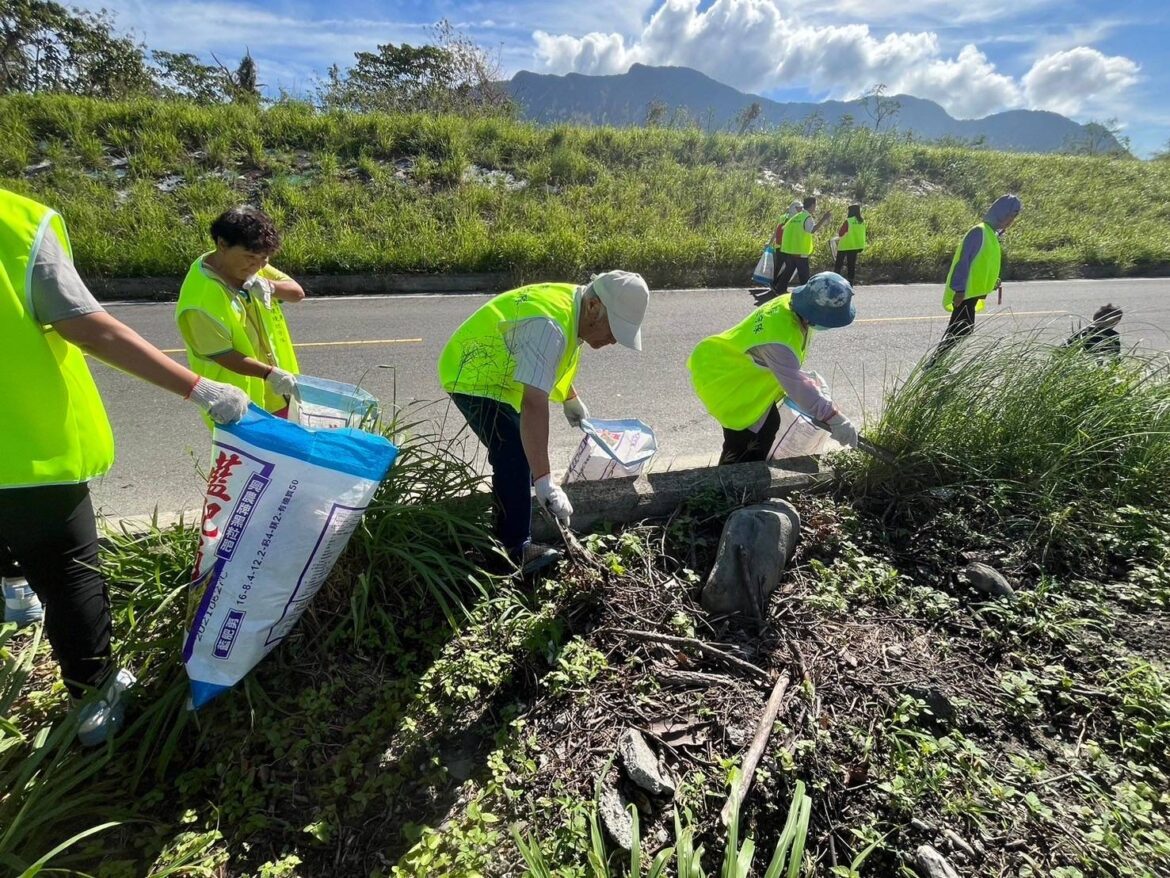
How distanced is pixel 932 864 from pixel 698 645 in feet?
2.65

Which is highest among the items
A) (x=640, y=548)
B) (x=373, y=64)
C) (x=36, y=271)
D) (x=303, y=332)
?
(x=373, y=64)

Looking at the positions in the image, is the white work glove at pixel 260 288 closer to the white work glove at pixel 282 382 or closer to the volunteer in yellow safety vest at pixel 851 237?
the white work glove at pixel 282 382

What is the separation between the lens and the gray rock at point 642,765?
1.55 m

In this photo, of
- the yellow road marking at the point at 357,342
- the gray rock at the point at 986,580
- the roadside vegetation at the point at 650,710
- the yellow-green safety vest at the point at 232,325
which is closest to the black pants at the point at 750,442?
the roadside vegetation at the point at 650,710

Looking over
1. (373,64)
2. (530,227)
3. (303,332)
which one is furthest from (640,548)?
(373,64)

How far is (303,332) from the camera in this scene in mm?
6816

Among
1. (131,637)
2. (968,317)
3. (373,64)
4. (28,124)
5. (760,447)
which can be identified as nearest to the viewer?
(131,637)

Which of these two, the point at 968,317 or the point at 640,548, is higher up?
the point at 968,317

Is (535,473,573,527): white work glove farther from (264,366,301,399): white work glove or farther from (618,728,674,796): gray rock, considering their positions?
(264,366,301,399): white work glove

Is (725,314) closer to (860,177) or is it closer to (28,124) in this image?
(860,177)

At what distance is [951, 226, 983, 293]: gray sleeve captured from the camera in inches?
197

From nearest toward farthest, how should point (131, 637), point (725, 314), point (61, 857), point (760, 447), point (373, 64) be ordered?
1. point (61, 857)
2. point (131, 637)
3. point (760, 447)
4. point (725, 314)
5. point (373, 64)

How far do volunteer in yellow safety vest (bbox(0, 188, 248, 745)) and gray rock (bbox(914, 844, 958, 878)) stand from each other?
211 cm

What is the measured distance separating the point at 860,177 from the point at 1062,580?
17552 mm
